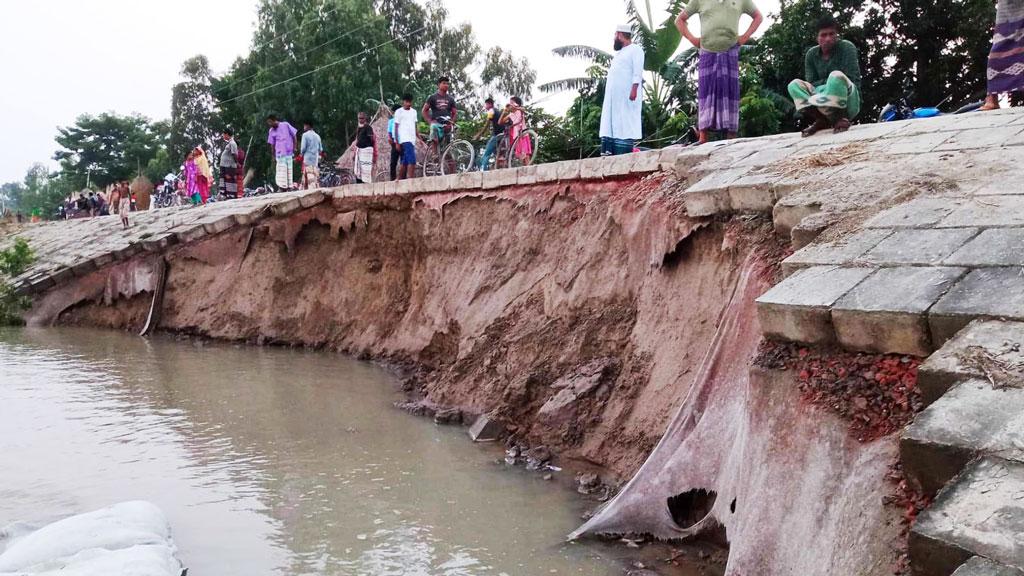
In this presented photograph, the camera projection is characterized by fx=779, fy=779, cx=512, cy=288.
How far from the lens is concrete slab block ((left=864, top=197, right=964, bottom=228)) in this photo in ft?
10.4

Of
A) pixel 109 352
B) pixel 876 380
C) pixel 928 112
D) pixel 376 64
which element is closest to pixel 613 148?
pixel 928 112

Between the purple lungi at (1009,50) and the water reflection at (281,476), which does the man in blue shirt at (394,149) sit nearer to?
the water reflection at (281,476)

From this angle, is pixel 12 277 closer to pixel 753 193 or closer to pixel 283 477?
pixel 283 477

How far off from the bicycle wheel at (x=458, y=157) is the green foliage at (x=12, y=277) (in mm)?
7363

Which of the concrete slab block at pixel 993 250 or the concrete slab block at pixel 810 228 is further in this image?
the concrete slab block at pixel 810 228

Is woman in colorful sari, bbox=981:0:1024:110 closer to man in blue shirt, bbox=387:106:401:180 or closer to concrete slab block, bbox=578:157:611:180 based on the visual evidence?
concrete slab block, bbox=578:157:611:180

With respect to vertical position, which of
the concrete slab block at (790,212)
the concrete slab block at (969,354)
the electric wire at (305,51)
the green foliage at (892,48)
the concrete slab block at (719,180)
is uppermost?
the electric wire at (305,51)

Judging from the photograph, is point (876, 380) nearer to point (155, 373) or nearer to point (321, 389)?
point (321, 389)

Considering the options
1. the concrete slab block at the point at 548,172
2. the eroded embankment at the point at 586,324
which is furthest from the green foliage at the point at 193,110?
the concrete slab block at the point at 548,172

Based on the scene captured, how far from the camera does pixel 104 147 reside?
142ft

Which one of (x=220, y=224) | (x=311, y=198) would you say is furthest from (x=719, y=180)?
(x=220, y=224)

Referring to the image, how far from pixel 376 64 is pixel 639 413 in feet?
65.8

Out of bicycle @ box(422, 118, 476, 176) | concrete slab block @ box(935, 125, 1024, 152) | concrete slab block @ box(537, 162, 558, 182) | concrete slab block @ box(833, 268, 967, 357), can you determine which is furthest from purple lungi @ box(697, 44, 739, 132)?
bicycle @ box(422, 118, 476, 176)

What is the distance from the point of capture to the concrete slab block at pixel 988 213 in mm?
2926
